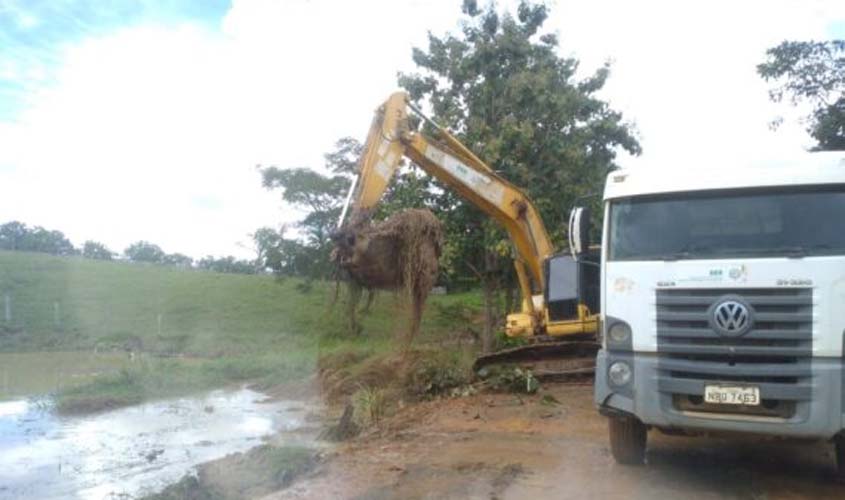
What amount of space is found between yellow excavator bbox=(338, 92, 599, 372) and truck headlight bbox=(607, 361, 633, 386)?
3157mm

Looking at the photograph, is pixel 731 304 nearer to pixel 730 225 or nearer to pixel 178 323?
pixel 730 225

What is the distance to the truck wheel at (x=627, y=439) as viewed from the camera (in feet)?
26.1

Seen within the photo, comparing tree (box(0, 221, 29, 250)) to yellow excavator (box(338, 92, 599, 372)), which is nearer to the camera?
yellow excavator (box(338, 92, 599, 372))

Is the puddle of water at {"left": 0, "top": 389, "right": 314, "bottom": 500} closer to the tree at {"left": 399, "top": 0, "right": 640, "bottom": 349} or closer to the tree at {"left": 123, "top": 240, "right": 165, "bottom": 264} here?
the tree at {"left": 399, "top": 0, "right": 640, "bottom": 349}

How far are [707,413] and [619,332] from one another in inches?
40.3

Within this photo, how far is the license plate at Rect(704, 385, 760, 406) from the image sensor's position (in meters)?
6.77

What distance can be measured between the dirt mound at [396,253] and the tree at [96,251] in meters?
48.3

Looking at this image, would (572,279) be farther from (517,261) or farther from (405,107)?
(405,107)

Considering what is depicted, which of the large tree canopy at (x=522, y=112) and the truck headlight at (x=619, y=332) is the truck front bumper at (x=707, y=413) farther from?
the large tree canopy at (x=522, y=112)

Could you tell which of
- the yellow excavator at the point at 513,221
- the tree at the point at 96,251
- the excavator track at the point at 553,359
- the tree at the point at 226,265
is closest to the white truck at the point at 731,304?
the yellow excavator at the point at 513,221

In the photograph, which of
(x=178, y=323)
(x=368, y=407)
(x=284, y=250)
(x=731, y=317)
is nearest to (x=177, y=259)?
(x=178, y=323)

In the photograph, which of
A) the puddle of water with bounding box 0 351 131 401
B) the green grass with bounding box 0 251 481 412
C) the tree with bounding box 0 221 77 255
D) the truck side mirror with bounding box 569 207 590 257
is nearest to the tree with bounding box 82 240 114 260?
the tree with bounding box 0 221 77 255

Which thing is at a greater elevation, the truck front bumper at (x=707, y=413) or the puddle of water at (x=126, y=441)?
the truck front bumper at (x=707, y=413)

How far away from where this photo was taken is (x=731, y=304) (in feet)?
22.5
